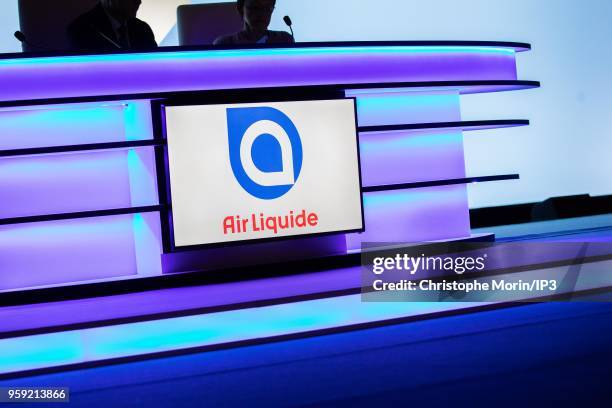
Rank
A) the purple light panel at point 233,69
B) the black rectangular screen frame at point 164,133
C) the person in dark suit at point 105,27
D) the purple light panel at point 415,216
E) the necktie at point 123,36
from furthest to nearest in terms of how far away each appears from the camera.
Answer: the purple light panel at point 415,216 → the necktie at point 123,36 → the person in dark suit at point 105,27 → the black rectangular screen frame at point 164,133 → the purple light panel at point 233,69

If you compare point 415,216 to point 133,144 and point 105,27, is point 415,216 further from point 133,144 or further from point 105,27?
point 105,27

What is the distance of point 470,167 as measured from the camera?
7805 mm

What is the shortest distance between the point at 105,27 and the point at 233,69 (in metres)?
0.75

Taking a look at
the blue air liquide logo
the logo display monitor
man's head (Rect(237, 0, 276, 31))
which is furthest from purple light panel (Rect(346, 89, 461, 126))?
man's head (Rect(237, 0, 276, 31))

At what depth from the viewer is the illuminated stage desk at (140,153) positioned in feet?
13.0

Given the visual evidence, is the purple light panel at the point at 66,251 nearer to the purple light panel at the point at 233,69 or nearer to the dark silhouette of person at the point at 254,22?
the purple light panel at the point at 233,69

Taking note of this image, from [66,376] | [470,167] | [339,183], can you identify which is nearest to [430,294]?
[339,183]

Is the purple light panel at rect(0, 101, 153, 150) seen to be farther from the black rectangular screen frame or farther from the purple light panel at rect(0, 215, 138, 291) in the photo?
the purple light panel at rect(0, 215, 138, 291)

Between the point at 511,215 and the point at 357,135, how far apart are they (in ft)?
13.8

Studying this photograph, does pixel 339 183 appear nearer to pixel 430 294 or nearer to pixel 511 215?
pixel 430 294

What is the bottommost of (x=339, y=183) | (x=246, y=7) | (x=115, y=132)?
(x=339, y=183)

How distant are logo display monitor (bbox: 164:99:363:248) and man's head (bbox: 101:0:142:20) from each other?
0.72 meters

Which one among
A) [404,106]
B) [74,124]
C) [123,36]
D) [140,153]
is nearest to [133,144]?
[140,153]

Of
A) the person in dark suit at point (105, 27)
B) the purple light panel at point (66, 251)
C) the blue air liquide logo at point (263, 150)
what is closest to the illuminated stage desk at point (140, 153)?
the purple light panel at point (66, 251)
